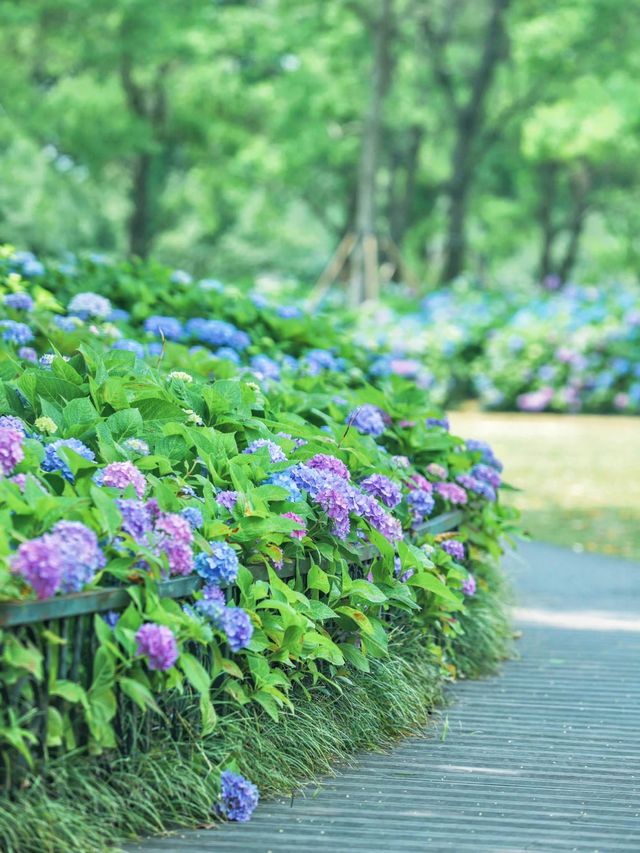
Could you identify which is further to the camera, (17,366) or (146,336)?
(146,336)

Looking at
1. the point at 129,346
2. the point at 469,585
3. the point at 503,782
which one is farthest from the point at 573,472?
the point at 503,782

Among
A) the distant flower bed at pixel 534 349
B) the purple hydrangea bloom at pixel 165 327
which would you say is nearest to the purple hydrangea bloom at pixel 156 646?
the purple hydrangea bloom at pixel 165 327

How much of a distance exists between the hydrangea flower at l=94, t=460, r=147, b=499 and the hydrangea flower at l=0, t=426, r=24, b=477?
0.79 ft

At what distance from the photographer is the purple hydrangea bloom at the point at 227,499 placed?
13.2ft

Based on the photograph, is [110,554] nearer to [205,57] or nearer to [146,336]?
[146,336]

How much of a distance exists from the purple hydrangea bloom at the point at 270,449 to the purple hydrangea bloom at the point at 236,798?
4.10ft

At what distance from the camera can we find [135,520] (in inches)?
140

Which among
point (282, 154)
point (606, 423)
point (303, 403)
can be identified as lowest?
point (606, 423)

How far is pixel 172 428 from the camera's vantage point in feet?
14.1

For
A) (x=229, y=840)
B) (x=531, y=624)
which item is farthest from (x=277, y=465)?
(x=531, y=624)

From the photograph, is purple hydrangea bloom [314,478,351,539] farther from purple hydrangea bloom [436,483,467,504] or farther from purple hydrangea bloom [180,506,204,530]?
purple hydrangea bloom [436,483,467,504]

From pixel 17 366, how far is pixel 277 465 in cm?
118

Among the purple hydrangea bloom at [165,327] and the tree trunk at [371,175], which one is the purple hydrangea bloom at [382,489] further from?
the tree trunk at [371,175]

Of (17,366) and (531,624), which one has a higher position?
(17,366)
